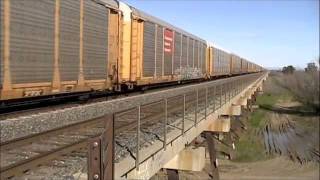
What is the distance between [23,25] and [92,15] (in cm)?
379

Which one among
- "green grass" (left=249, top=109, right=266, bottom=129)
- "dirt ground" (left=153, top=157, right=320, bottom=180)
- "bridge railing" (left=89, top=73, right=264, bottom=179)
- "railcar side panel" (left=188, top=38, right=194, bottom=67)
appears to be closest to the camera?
"bridge railing" (left=89, top=73, right=264, bottom=179)

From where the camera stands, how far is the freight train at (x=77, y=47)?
9.02m

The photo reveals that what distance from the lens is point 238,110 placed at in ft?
88.5

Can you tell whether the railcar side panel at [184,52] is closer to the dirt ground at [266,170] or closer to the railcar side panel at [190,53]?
the railcar side panel at [190,53]

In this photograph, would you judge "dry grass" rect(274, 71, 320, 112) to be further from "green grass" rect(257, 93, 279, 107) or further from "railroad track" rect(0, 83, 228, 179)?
"railroad track" rect(0, 83, 228, 179)

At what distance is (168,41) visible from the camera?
74.7 ft

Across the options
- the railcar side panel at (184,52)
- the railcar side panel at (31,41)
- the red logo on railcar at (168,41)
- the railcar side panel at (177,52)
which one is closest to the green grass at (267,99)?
the railcar side panel at (184,52)

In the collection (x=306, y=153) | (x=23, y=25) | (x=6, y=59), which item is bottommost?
(x=306, y=153)

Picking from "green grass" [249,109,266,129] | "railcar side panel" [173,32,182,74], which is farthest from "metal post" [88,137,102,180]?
"green grass" [249,109,266,129]

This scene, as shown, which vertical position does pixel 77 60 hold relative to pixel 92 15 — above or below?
below

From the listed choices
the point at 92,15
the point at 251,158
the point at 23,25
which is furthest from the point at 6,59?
the point at 251,158

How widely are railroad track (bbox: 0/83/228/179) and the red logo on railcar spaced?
30.7 ft

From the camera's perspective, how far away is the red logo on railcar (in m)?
22.2

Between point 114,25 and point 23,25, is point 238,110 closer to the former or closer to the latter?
point 114,25
